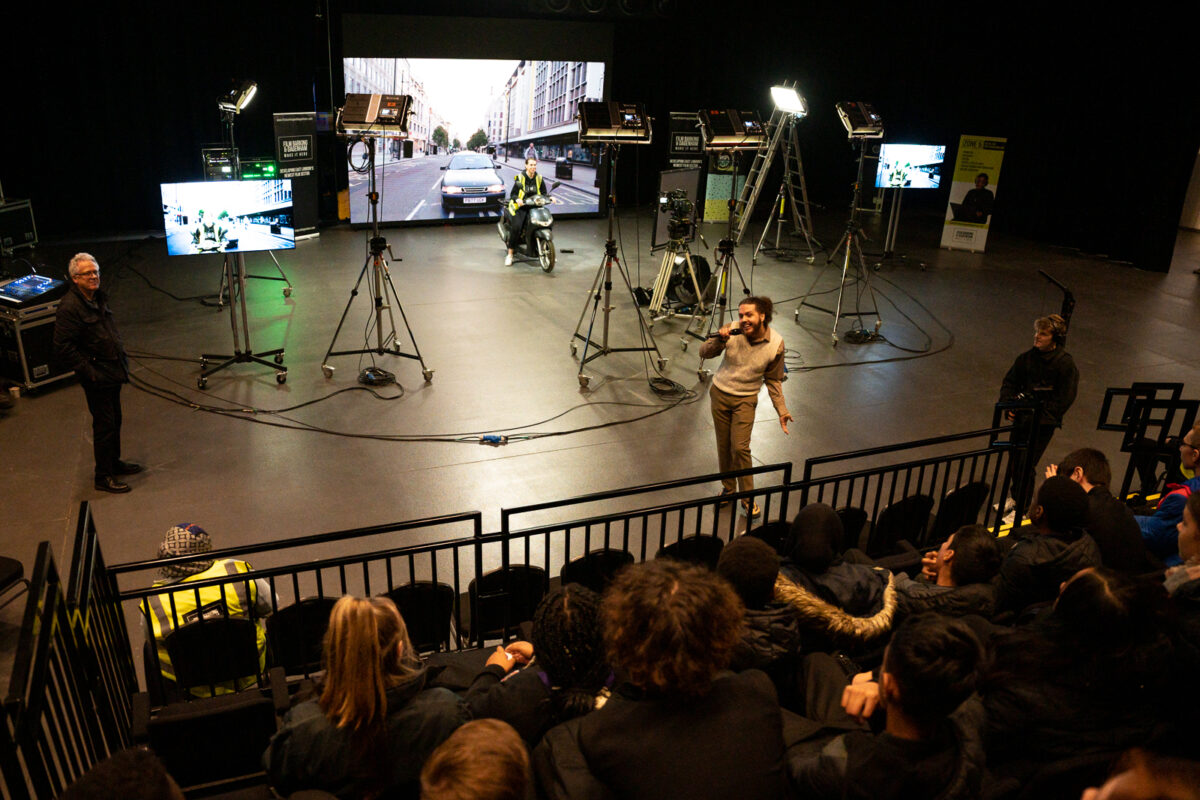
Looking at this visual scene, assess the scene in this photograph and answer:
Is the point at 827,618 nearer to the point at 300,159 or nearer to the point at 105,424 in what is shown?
the point at 105,424

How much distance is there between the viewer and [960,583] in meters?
3.16

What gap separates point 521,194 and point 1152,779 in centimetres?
1035

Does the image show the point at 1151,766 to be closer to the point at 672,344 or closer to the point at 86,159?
the point at 672,344

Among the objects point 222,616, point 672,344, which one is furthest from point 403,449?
point 672,344

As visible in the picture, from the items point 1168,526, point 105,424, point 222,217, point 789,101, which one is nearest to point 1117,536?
point 1168,526

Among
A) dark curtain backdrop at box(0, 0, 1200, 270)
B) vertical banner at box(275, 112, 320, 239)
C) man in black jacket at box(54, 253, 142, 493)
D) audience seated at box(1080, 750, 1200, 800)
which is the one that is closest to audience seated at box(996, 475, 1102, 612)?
audience seated at box(1080, 750, 1200, 800)

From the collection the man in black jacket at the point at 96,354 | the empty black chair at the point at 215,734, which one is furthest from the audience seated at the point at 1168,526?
the man in black jacket at the point at 96,354

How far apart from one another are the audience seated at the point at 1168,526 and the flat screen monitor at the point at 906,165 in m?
A: 9.32

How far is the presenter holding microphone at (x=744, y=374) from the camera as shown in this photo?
5039 millimetres

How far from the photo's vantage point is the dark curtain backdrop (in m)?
11.4

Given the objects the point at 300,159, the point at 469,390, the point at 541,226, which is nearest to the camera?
the point at 469,390

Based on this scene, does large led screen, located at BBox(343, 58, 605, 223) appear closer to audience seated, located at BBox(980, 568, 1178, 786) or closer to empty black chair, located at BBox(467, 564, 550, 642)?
empty black chair, located at BBox(467, 564, 550, 642)

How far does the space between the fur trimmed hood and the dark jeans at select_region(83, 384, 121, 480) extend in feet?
14.4

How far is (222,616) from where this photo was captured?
317 cm
